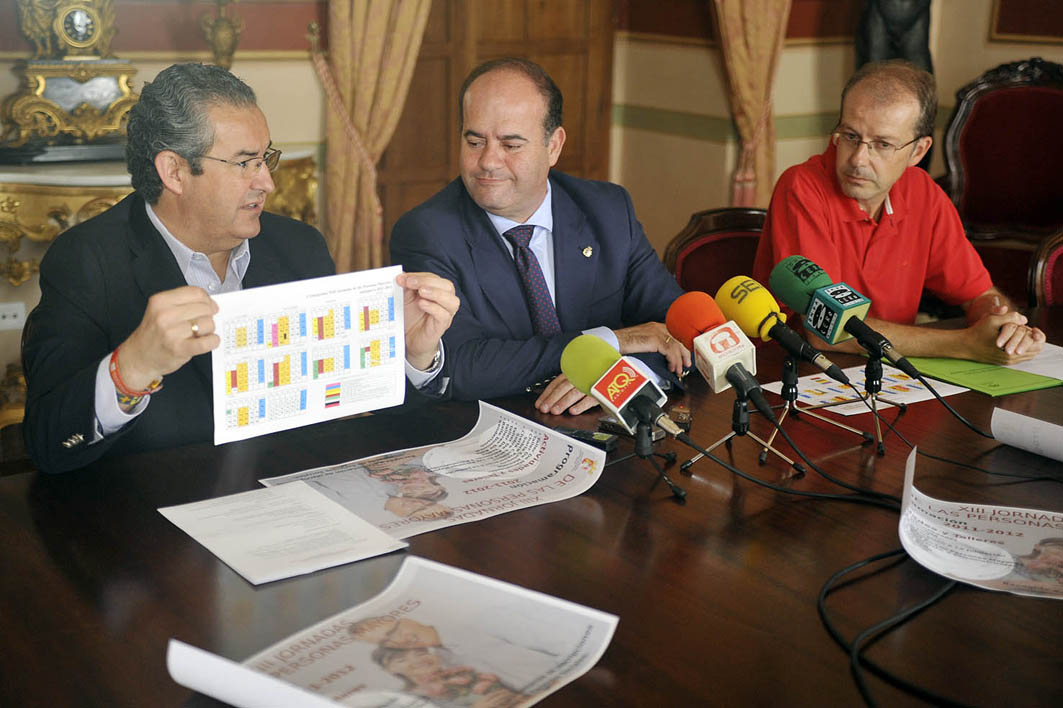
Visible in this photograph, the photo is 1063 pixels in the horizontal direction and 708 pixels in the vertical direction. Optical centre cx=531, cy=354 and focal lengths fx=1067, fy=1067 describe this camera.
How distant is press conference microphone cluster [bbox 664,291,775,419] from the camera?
1.60 meters

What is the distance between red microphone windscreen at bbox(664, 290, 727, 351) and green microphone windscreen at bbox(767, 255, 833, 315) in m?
0.24

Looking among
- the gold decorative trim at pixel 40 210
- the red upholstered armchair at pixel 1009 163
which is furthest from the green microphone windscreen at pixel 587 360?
the red upholstered armchair at pixel 1009 163

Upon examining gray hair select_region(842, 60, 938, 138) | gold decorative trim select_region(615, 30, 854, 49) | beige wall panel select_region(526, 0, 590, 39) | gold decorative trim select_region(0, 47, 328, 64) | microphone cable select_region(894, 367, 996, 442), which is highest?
beige wall panel select_region(526, 0, 590, 39)

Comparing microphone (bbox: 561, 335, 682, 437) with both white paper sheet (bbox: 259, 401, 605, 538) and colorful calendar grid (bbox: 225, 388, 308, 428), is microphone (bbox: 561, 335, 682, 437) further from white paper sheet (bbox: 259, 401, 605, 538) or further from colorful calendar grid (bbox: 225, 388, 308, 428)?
colorful calendar grid (bbox: 225, 388, 308, 428)

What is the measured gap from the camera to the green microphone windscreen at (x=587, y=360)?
1.61 metres

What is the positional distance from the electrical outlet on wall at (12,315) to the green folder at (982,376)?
3.18m

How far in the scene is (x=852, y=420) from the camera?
6.37ft

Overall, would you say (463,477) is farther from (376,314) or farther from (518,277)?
(518,277)

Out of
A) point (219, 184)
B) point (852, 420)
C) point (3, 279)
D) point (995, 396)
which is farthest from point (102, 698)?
point (3, 279)

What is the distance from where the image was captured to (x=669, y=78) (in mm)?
5438

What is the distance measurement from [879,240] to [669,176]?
2903mm

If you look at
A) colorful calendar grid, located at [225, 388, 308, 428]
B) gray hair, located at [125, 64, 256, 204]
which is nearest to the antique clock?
gray hair, located at [125, 64, 256, 204]

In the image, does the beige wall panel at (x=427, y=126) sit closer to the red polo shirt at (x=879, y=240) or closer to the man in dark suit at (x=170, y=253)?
the red polo shirt at (x=879, y=240)

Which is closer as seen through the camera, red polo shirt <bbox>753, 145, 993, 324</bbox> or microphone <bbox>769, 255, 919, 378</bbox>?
microphone <bbox>769, 255, 919, 378</bbox>
